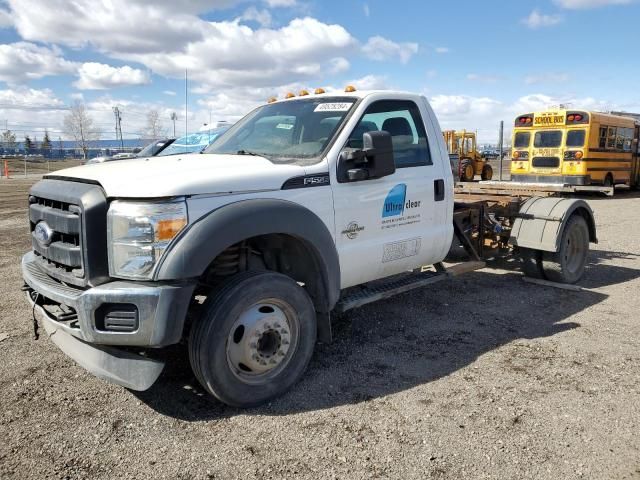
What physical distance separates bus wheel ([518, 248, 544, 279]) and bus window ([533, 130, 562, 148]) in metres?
13.3

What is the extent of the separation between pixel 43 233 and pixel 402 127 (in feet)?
9.68

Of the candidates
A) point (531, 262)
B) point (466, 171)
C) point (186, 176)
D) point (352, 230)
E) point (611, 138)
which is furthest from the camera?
point (466, 171)

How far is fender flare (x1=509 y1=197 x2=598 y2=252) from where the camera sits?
606 cm

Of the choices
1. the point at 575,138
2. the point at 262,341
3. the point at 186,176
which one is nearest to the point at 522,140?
the point at 575,138

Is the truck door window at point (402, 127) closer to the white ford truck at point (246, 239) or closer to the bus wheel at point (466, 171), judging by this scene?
the white ford truck at point (246, 239)

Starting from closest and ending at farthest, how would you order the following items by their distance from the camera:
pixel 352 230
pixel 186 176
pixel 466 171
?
pixel 186 176
pixel 352 230
pixel 466 171

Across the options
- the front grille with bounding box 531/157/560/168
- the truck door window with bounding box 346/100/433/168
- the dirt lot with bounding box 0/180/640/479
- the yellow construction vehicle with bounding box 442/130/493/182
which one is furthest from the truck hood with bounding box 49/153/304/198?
the yellow construction vehicle with bounding box 442/130/493/182

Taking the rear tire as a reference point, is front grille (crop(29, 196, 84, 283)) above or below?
above

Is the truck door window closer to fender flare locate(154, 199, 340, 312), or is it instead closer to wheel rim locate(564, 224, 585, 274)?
fender flare locate(154, 199, 340, 312)

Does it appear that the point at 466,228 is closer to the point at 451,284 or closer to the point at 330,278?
the point at 451,284

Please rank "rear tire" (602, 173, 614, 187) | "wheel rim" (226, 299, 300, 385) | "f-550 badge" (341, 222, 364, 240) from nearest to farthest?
1. "wheel rim" (226, 299, 300, 385)
2. "f-550 badge" (341, 222, 364, 240)
3. "rear tire" (602, 173, 614, 187)

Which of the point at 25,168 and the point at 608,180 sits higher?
the point at 608,180

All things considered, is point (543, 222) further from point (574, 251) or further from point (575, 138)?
point (575, 138)

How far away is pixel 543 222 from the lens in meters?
6.20
